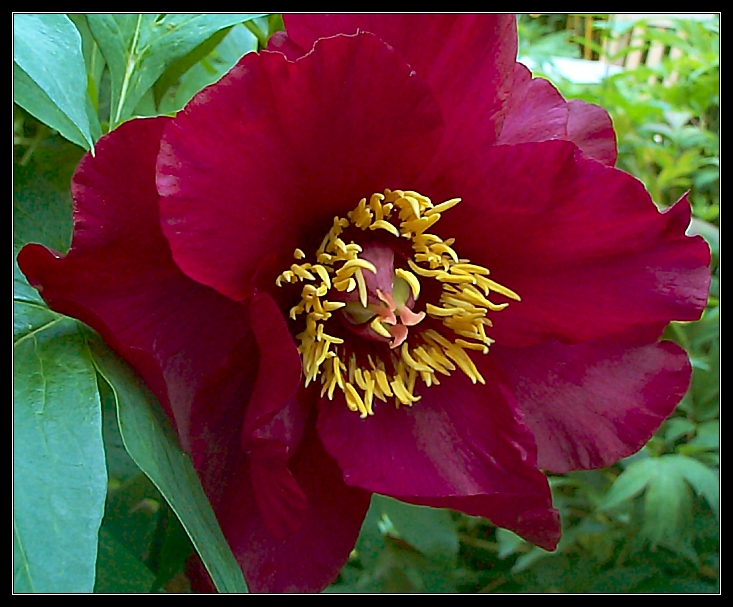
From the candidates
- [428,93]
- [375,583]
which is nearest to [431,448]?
[428,93]

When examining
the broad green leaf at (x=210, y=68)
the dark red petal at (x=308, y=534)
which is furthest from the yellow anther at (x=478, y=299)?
the broad green leaf at (x=210, y=68)

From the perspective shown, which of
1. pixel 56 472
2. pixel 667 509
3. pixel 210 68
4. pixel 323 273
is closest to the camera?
pixel 56 472

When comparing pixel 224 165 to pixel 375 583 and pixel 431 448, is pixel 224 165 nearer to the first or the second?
pixel 431 448

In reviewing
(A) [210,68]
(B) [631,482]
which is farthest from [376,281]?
(B) [631,482]

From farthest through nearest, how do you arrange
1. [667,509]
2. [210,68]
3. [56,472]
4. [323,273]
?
[667,509], [210,68], [323,273], [56,472]

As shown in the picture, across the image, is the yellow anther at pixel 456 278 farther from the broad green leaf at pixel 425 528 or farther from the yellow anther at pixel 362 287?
the broad green leaf at pixel 425 528

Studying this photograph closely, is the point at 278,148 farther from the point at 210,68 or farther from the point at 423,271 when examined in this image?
the point at 210,68

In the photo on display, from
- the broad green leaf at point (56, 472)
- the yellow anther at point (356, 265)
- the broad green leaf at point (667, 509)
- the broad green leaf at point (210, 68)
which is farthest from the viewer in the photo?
the broad green leaf at point (667, 509)
